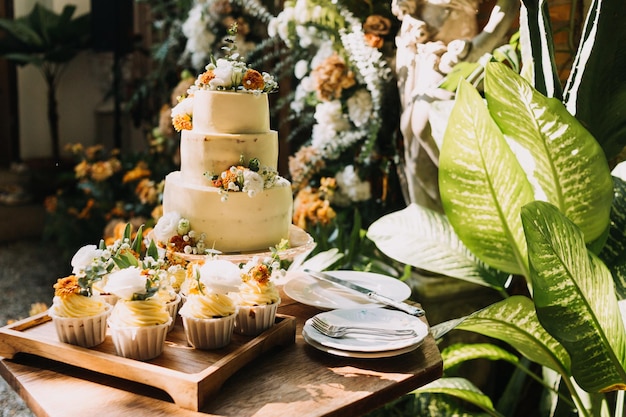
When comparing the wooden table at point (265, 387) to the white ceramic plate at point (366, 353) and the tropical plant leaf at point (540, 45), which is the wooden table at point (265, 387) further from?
the tropical plant leaf at point (540, 45)

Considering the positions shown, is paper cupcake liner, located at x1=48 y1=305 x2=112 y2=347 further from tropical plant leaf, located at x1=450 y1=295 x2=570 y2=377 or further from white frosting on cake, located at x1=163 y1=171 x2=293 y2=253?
tropical plant leaf, located at x1=450 y1=295 x2=570 y2=377

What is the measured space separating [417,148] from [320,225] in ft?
2.04

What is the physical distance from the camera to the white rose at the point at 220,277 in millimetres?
1218

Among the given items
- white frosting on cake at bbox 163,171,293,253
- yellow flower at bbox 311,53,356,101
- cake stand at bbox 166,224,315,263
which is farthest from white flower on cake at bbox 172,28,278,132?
yellow flower at bbox 311,53,356,101

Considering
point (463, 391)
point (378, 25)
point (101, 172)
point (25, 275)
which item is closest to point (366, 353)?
point (463, 391)

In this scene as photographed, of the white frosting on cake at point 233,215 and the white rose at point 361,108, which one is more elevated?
the white rose at point 361,108

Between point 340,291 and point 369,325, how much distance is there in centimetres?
29

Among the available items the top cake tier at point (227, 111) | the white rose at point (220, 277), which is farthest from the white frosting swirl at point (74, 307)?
the top cake tier at point (227, 111)

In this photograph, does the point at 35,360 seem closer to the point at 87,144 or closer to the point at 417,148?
the point at 417,148

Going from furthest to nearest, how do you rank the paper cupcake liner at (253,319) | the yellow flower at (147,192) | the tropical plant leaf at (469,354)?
the yellow flower at (147,192)
the tropical plant leaf at (469,354)
the paper cupcake liner at (253,319)

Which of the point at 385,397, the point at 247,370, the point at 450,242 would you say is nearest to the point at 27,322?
the point at 247,370

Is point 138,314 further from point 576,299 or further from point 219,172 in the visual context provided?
point 576,299

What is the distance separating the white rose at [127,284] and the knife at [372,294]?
565 millimetres

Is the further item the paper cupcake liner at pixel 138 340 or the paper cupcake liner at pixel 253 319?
the paper cupcake liner at pixel 253 319
